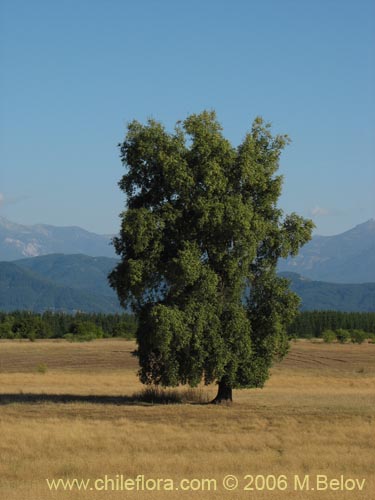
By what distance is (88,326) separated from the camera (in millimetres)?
156875

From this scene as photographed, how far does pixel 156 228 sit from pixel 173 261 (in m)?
1.95

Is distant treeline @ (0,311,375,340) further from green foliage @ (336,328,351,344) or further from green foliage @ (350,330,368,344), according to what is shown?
green foliage @ (350,330,368,344)

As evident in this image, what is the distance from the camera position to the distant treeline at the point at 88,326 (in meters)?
148

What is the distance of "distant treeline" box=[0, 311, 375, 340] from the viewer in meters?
148

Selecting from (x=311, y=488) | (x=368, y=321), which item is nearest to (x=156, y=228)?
(x=311, y=488)

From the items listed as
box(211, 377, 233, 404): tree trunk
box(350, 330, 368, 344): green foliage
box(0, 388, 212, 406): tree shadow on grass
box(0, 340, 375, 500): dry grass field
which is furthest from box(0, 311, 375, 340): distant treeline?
box(211, 377, 233, 404): tree trunk

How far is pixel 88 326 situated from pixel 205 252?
405ft

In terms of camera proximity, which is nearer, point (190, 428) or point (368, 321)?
point (190, 428)

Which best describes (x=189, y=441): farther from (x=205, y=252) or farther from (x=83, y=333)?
(x=83, y=333)

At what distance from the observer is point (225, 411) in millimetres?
33781

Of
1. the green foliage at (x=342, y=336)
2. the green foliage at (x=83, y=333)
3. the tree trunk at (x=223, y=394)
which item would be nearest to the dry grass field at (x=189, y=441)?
the tree trunk at (x=223, y=394)

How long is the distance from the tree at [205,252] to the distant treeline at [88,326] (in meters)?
97.7

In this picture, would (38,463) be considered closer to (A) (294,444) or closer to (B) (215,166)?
(A) (294,444)

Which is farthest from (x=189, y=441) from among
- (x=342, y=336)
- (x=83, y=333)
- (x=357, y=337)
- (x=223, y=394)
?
(x=342, y=336)
